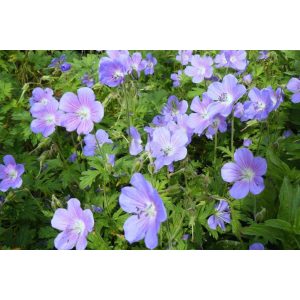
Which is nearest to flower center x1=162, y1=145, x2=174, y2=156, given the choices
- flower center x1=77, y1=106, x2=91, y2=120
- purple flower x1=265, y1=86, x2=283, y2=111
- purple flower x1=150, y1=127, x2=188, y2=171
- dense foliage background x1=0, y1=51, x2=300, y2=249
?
purple flower x1=150, y1=127, x2=188, y2=171

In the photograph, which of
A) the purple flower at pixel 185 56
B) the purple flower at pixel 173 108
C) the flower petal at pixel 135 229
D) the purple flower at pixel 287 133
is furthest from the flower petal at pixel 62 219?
the purple flower at pixel 185 56

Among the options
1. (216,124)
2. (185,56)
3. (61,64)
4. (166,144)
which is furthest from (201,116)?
(61,64)

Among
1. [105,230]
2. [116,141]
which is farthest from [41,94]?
[105,230]

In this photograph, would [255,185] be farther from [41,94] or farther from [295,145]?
[41,94]

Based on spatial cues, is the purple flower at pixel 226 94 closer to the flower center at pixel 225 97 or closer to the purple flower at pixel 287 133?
the flower center at pixel 225 97

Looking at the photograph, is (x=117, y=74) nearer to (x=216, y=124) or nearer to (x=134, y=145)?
(x=134, y=145)

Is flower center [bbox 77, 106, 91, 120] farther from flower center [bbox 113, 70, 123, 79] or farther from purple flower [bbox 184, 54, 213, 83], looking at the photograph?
purple flower [bbox 184, 54, 213, 83]
